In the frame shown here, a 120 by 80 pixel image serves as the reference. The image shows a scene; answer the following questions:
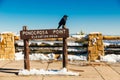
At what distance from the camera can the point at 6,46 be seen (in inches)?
473

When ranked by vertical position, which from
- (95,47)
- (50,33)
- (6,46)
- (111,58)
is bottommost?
(111,58)

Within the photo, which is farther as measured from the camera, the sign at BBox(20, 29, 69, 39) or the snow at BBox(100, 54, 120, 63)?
the snow at BBox(100, 54, 120, 63)

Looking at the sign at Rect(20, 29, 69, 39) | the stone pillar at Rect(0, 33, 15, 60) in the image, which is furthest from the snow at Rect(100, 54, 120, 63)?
the stone pillar at Rect(0, 33, 15, 60)

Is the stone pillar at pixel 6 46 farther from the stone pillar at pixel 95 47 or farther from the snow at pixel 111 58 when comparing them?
the snow at pixel 111 58

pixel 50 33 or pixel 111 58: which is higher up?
pixel 50 33

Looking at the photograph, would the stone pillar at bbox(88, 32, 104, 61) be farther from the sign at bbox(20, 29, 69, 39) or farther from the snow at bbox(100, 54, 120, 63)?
the sign at bbox(20, 29, 69, 39)

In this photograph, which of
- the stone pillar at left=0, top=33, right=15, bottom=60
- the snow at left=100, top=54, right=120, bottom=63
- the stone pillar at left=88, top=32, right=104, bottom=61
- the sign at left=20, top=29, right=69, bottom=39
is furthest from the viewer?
the stone pillar at left=0, top=33, right=15, bottom=60

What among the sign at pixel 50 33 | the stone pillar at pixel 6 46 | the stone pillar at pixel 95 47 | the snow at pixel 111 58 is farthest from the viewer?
the stone pillar at pixel 6 46

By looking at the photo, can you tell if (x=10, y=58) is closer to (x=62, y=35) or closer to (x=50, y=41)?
(x=50, y=41)

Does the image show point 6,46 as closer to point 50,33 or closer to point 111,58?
point 50,33

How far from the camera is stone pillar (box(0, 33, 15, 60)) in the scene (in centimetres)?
1198

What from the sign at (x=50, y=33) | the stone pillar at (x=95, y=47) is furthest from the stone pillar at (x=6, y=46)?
the sign at (x=50, y=33)

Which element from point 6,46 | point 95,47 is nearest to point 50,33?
point 95,47

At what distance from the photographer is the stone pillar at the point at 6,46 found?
11977 millimetres
